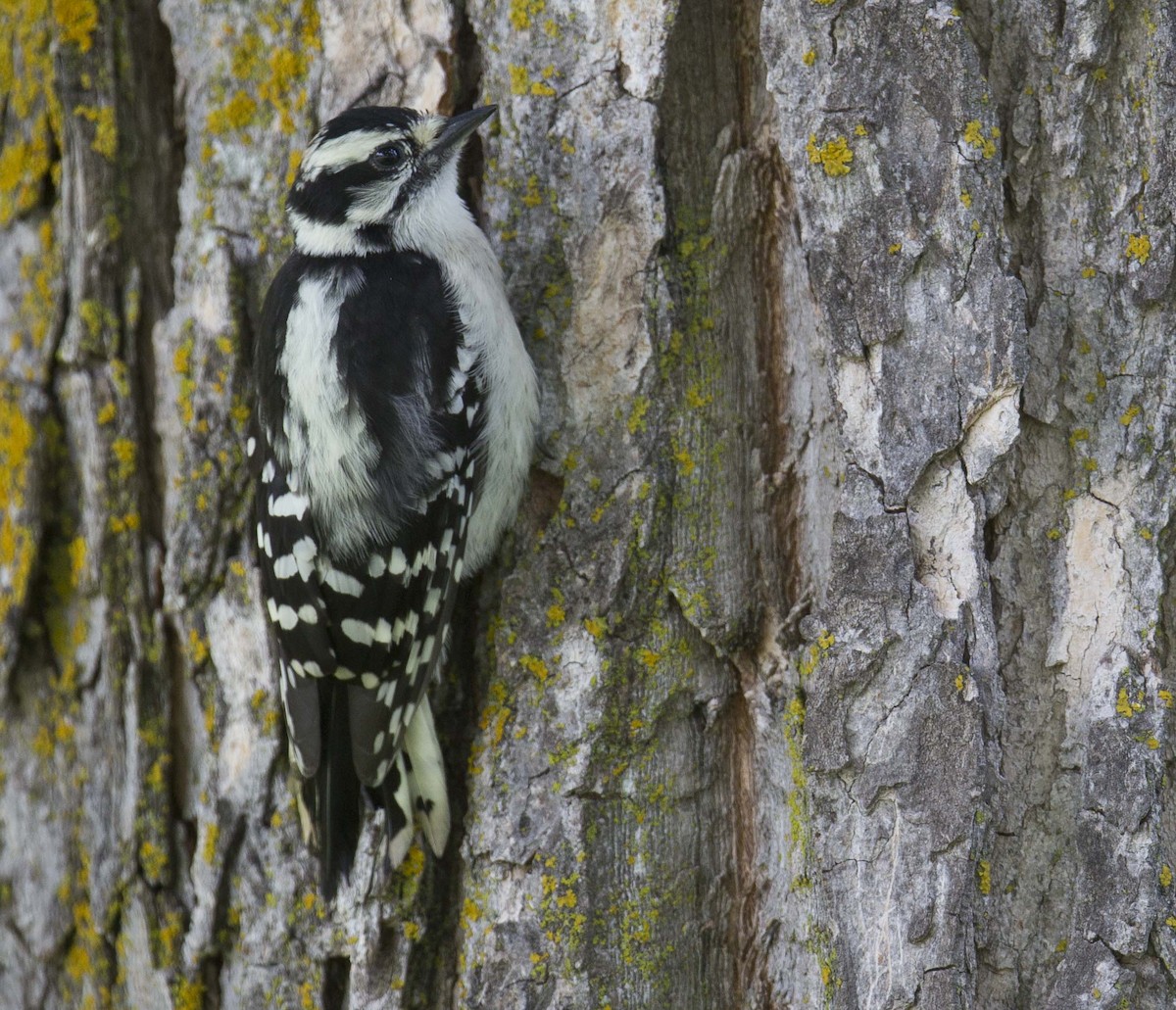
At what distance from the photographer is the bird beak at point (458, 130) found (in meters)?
2.34

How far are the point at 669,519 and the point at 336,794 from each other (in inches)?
36.0

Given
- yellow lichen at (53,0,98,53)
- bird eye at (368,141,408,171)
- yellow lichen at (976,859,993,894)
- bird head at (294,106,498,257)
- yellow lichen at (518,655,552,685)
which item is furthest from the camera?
yellow lichen at (53,0,98,53)

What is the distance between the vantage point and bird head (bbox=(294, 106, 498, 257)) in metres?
2.37

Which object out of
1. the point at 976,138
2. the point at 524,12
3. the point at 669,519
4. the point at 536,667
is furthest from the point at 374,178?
the point at 976,138

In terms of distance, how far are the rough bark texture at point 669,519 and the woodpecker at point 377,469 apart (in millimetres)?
86

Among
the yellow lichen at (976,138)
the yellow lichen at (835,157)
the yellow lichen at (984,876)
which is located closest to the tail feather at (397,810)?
the yellow lichen at (984,876)

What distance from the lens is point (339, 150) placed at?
2.42 metres

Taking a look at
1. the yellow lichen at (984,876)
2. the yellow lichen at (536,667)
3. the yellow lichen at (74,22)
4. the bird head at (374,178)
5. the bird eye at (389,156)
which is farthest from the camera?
the yellow lichen at (74,22)

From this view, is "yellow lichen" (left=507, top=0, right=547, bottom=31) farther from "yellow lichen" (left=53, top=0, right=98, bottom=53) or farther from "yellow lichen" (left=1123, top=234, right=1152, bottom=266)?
"yellow lichen" (left=1123, top=234, right=1152, bottom=266)

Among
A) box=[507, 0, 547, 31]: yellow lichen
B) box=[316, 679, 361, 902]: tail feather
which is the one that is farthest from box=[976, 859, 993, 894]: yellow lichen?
box=[507, 0, 547, 31]: yellow lichen

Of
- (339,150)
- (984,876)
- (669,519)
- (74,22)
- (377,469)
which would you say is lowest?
(984,876)

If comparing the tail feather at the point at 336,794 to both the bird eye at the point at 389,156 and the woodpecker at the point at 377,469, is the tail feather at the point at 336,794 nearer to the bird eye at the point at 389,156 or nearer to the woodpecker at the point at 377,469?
the woodpecker at the point at 377,469

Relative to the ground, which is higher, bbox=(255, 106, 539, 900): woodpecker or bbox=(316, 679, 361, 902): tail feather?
bbox=(255, 106, 539, 900): woodpecker

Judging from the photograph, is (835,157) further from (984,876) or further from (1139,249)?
(984,876)
